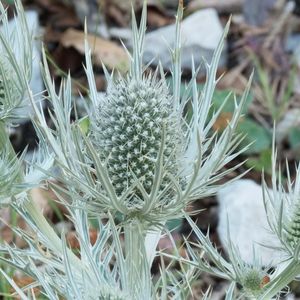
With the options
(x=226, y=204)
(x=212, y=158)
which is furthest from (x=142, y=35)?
(x=226, y=204)

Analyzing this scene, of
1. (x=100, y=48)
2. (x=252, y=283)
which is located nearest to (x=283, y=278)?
(x=252, y=283)

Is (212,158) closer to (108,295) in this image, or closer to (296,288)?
(108,295)

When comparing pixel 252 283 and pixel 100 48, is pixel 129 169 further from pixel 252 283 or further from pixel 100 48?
pixel 100 48

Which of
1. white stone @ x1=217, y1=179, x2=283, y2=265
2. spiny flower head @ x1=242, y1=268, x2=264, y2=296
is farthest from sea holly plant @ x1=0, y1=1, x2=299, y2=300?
white stone @ x1=217, y1=179, x2=283, y2=265

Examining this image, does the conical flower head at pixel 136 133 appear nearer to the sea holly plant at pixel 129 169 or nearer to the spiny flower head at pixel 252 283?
the sea holly plant at pixel 129 169

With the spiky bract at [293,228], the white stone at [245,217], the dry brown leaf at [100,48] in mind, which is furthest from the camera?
the dry brown leaf at [100,48]

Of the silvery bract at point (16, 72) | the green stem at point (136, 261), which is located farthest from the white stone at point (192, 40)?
the green stem at point (136, 261)
